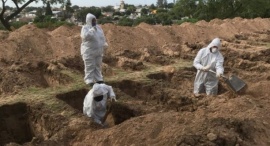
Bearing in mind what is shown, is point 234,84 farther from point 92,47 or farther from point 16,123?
point 16,123

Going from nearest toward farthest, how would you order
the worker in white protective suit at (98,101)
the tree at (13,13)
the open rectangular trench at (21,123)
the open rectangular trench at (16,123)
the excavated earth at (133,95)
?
the excavated earth at (133,95)
the worker in white protective suit at (98,101)
the open rectangular trench at (21,123)
the open rectangular trench at (16,123)
the tree at (13,13)

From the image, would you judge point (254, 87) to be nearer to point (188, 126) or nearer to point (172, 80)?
point (172, 80)

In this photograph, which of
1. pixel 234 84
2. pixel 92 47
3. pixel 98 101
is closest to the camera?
pixel 98 101

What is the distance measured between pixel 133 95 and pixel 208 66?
2162mm

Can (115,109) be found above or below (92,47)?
below

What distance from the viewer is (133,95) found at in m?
9.95

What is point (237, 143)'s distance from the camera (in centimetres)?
530

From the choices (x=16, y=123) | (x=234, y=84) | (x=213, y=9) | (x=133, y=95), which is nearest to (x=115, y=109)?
(x=133, y=95)

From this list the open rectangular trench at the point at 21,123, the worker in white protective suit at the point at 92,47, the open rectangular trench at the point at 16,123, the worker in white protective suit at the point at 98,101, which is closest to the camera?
the worker in white protective suit at the point at 98,101

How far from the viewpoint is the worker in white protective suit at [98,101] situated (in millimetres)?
7230

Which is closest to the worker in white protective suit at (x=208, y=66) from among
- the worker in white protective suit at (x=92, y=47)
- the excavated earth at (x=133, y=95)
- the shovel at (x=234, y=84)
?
the shovel at (x=234, y=84)

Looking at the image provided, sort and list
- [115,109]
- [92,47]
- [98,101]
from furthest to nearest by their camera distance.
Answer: [92,47] < [115,109] < [98,101]

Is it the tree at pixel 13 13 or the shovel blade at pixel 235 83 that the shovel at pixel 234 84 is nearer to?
the shovel blade at pixel 235 83

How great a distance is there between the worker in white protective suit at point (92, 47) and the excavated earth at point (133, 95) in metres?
0.53
